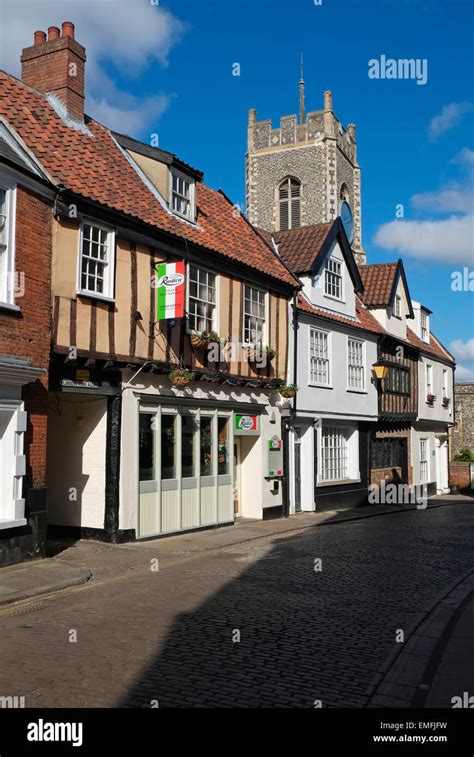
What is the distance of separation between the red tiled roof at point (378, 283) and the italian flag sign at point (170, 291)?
14.5m

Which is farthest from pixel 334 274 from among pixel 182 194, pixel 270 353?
pixel 182 194

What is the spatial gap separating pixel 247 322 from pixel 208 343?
2.41m

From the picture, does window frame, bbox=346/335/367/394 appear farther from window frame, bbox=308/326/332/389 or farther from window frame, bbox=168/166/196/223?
window frame, bbox=168/166/196/223

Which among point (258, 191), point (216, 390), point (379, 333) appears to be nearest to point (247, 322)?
point (216, 390)

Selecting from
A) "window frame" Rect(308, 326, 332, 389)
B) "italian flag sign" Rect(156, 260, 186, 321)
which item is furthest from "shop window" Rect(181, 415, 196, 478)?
"window frame" Rect(308, 326, 332, 389)

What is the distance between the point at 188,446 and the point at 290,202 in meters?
42.9

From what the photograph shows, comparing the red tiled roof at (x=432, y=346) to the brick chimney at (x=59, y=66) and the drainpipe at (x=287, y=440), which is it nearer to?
the drainpipe at (x=287, y=440)

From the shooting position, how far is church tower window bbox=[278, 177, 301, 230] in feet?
178

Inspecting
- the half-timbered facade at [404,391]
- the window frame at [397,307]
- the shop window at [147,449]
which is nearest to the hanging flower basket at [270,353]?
the shop window at [147,449]

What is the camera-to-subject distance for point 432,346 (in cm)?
3422

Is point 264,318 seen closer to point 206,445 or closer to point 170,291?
point 206,445

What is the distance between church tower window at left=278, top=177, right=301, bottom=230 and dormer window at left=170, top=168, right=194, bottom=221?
38.4 metres

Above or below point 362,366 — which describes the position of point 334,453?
below

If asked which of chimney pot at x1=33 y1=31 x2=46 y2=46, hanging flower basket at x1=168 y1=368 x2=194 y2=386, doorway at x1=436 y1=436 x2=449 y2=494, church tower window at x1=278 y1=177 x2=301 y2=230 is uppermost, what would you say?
church tower window at x1=278 y1=177 x2=301 y2=230
